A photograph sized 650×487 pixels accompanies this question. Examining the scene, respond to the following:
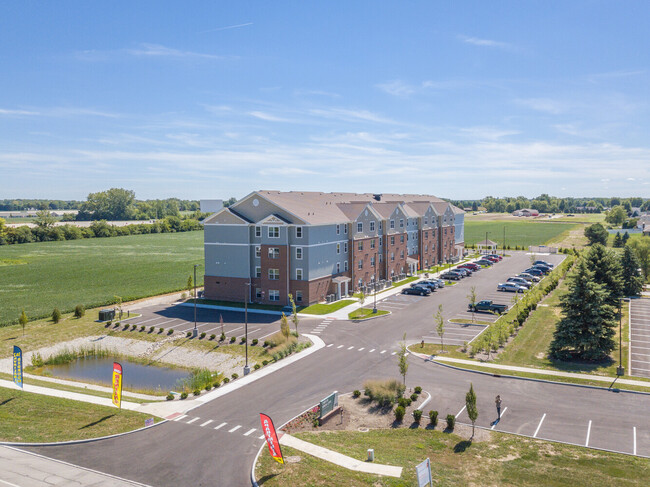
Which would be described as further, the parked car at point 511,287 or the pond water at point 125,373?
the parked car at point 511,287

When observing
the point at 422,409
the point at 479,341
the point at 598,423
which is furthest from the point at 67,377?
the point at 598,423

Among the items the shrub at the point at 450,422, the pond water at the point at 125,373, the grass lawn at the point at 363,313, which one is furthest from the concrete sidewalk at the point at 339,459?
the grass lawn at the point at 363,313

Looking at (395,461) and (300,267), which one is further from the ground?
(300,267)

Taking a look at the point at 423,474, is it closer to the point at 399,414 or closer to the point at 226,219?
the point at 399,414

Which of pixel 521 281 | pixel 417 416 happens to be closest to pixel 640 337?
pixel 521 281

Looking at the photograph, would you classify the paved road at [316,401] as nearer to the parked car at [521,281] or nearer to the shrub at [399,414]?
the shrub at [399,414]

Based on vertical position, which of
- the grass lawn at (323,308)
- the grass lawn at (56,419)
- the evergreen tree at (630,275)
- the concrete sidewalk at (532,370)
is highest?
the evergreen tree at (630,275)

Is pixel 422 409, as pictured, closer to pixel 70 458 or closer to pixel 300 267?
pixel 70 458

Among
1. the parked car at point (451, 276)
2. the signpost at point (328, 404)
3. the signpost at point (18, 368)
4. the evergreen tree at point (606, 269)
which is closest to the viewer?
the signpost at point (328, 404)
